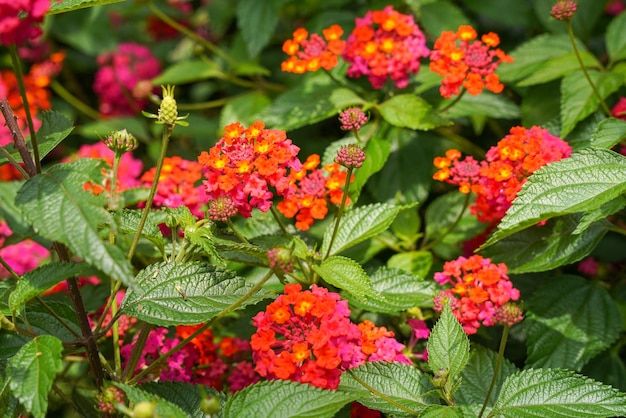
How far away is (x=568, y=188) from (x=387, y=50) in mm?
789

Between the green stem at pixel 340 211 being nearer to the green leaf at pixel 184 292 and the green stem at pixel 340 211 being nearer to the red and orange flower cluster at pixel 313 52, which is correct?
the green leaf at pixel 184 292

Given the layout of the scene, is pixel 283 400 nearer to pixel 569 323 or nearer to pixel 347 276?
pixel 347 276

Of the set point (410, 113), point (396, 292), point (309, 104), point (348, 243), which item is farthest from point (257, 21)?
point (396, 292)

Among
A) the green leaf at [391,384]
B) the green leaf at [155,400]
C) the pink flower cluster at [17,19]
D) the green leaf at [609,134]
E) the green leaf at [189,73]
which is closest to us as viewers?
the pink flower cluster at [17,19]

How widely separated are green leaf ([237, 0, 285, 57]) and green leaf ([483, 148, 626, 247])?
Result: 1447 millimetres

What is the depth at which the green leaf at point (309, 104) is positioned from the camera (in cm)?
232

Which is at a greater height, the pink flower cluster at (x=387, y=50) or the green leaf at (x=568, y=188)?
the pink flower cluster at (x=387, y=50)

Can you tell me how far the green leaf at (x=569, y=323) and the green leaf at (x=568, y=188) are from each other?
40 centimetres

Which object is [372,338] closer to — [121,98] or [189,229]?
[189,229]

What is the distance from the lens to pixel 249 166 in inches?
69.5

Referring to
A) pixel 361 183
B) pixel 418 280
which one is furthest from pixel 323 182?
pixel 418 280

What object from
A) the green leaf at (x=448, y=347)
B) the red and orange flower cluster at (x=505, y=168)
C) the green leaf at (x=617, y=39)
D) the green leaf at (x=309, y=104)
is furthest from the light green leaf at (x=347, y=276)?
the green leaf at (x=617, y=39)

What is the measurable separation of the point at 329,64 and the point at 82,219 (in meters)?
1.10

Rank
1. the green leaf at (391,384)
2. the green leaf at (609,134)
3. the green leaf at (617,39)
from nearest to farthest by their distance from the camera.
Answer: the green leaf at (391,384), the green leaf at (609,134), the green leaf at (617,39)
